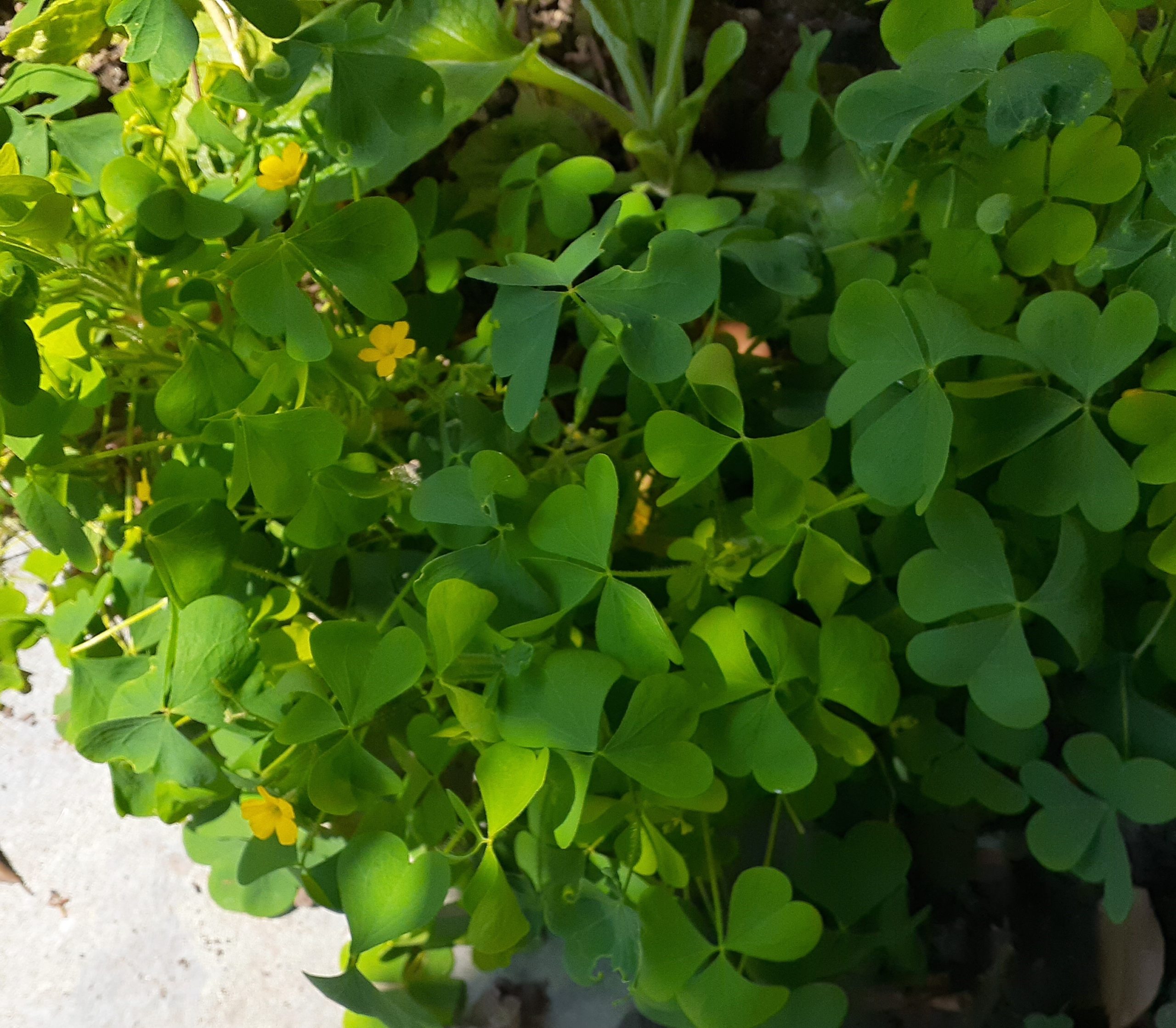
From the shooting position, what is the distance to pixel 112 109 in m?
0.99

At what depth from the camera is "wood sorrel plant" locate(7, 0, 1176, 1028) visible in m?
0.62

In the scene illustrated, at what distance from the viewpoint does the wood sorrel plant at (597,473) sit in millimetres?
625

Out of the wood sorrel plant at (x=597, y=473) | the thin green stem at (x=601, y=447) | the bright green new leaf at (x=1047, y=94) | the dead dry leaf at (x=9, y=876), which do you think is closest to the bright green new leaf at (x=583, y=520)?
the wood sorrel plant at (x=597, y=473)

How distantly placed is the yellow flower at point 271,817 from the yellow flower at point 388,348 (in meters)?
0.32

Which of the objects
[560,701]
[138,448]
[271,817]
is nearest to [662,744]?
[560,701]

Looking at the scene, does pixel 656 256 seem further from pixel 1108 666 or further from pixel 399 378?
pixel 1108 666

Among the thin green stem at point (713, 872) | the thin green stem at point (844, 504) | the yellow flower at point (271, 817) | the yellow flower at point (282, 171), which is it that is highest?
the yellow flower at point (282, 171)

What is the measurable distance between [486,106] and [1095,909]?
3.53ft

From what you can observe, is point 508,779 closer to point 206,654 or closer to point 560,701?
point 560,701

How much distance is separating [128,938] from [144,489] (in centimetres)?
60

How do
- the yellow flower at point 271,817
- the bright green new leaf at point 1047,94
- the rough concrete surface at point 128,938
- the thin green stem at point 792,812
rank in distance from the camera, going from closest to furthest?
the bright green new leaf at point 1047,94
the yellow flower at point 271,817
the thin green stem at point 792,812
the rough concrete surface at point 128,938

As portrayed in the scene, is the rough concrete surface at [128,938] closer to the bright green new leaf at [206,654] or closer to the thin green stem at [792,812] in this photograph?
the thin green stem at [792,812]

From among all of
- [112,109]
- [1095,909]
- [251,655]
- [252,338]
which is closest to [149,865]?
[251,655]

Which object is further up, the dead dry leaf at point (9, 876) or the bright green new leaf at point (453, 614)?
the bright green new leaf at point (453, 614)
